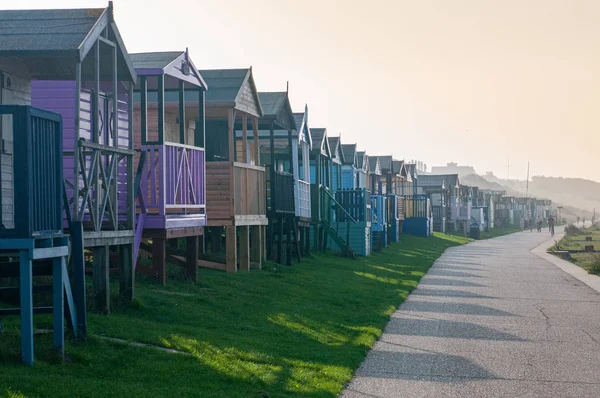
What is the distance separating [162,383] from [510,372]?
4486mm

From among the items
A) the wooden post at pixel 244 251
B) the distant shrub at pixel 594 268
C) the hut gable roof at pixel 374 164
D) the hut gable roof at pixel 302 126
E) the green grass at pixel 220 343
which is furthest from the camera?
the hut gable roof at pixel 374 164

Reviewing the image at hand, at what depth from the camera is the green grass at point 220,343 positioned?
30.2ft

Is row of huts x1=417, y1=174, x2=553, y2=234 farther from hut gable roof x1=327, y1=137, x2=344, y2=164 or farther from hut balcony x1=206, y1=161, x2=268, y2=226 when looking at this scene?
hut balcony x1=206, y1=161, x2=268, y2=226

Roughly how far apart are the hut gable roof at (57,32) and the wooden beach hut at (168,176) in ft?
7.69

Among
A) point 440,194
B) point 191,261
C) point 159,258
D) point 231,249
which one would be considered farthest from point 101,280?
point 440,194

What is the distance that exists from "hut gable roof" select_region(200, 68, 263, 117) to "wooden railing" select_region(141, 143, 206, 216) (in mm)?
2793

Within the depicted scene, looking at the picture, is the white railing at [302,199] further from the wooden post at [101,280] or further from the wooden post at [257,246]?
the wooden post at [101,280]

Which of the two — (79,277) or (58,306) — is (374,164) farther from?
(58,306)

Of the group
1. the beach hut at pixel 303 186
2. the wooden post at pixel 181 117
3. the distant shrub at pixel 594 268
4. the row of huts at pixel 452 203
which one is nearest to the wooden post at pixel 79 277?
the wooden post at pixel 181 117

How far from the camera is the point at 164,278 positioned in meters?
15.9

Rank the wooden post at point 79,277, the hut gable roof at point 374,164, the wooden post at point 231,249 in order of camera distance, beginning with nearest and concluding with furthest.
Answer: the wooden post at point 79,277 < the wooden post at point 231,249 < the hut gable roof at point 374,164

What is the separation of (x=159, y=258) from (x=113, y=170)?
2.95 metres

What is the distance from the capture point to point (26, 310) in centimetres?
912

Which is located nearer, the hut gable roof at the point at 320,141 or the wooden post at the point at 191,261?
the wooden post at the point at 191,261
